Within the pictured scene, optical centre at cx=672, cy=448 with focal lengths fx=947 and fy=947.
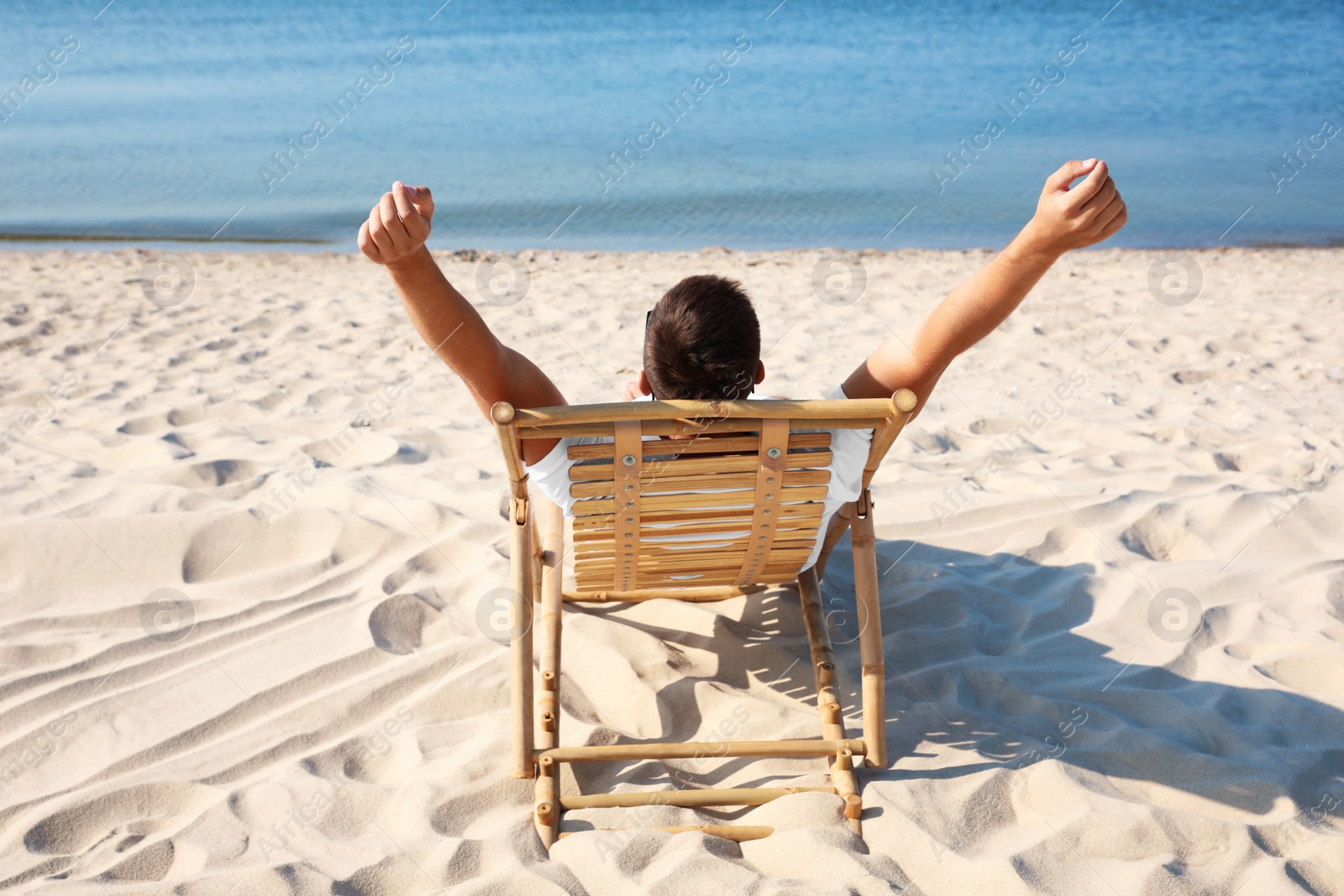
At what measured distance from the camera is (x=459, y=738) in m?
2.59

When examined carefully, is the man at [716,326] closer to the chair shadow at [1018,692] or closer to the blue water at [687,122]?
A: the chair shadow at [1018,692]

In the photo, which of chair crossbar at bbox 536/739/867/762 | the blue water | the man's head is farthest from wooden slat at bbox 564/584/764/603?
the blue water

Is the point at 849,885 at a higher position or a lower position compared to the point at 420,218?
lower

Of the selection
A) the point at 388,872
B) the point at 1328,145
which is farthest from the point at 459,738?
the point at 1328,145

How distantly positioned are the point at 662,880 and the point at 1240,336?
226 inches

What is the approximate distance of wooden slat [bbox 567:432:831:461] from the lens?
2.16m

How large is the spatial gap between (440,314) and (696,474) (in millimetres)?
689

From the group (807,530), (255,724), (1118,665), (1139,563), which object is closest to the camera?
(807,530)

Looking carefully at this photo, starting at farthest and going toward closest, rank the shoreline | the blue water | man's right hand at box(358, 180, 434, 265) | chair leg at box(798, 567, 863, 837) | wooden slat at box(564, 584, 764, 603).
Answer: the blue water → the shoreline → wooden slat at box(564, 584, 764, 603) → chair leg at box(798, 567, 863, 837) → man's right hand at box(358, 180, 434, 265)

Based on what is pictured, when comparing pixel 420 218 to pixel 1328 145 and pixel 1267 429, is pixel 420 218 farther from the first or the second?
pixel 1328 145

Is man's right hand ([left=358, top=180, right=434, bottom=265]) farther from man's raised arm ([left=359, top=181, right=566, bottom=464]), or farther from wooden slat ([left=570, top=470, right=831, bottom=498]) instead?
wooden slat ([left=570, top=470, right=831, bottom=498])

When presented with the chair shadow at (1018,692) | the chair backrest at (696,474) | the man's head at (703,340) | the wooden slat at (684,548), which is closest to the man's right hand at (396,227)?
the chair backrest at (696,474)

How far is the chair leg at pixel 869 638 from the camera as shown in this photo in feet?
7.93

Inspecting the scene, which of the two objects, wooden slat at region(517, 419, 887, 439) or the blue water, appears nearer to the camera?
wooden slat at region(517, 419, 887, 439)
